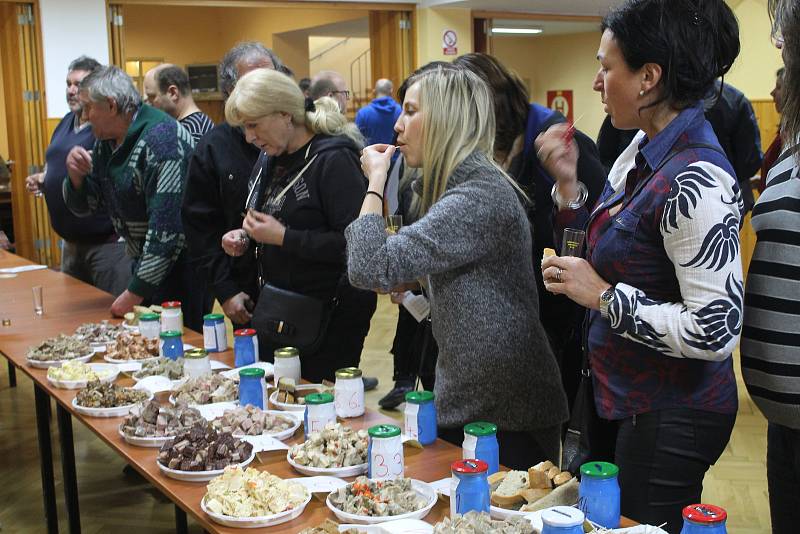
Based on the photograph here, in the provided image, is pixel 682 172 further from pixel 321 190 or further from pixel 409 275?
pixel 321 190

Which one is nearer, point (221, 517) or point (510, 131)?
point (221, 517)

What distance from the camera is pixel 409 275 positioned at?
6.57 ft

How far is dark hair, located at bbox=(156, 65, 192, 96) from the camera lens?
491 cm

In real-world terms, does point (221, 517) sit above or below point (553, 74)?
below

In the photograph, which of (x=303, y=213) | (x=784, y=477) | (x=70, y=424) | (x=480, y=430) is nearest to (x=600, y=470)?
(x=480, y=430)

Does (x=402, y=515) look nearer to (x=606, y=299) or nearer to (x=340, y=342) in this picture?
(x=606, y=299)

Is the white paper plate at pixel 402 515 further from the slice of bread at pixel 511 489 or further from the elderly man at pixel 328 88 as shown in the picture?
the elderly man at pixel 328 88

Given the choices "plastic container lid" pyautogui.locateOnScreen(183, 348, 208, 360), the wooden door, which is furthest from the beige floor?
the wooden door

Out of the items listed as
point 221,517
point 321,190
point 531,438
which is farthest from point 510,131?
point 221,517

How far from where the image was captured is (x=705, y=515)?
4.35 feet

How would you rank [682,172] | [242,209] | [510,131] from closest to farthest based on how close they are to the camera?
[682,172] → [510,131] → [242,209]

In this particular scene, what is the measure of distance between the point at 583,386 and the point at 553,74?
598 inches

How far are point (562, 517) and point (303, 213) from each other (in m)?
1.76

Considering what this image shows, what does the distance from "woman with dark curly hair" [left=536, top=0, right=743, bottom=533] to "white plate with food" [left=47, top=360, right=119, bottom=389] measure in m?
1.50
